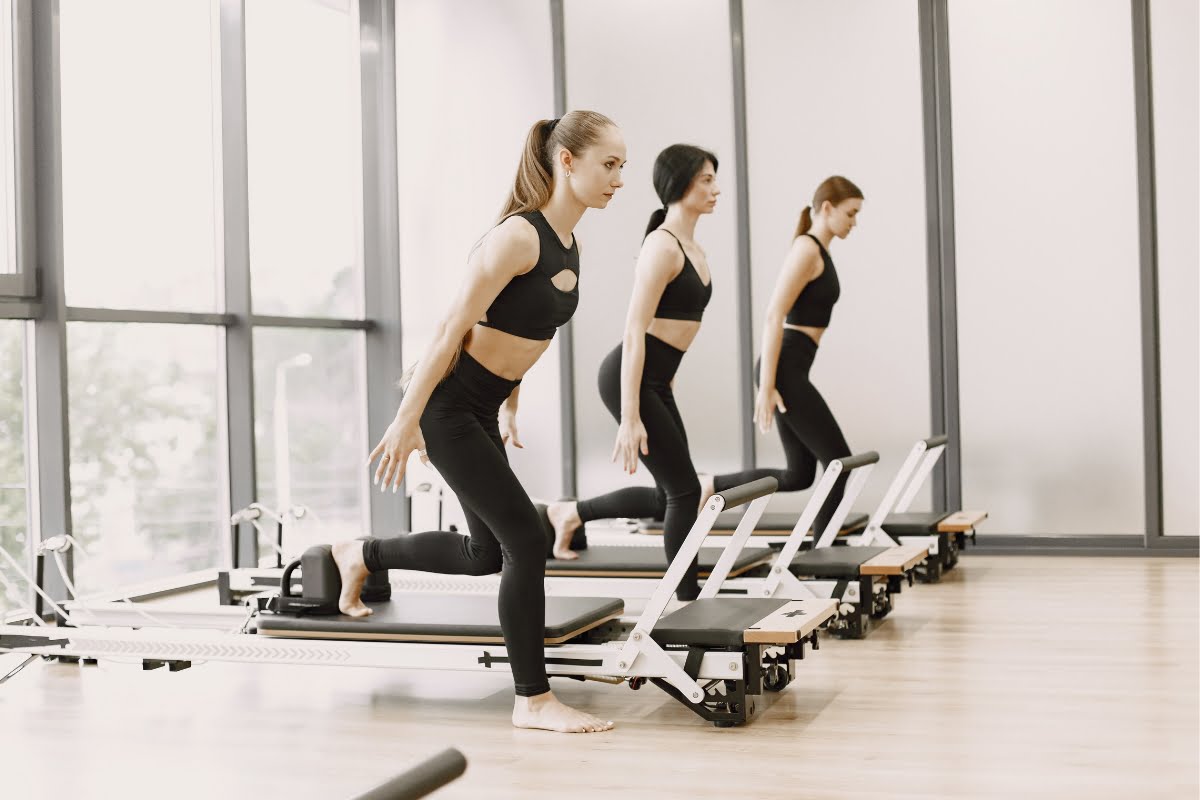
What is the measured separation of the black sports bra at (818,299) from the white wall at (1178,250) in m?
2.02

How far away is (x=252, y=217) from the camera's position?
6.30 metres

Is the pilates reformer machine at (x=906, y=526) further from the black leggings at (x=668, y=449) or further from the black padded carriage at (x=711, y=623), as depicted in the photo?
the black padded carriage at (x=711, y=623)

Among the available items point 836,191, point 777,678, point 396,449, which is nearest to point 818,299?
point 836,191

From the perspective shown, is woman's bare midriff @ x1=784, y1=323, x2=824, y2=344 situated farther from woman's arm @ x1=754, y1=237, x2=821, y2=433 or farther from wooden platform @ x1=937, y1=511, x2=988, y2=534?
wooden platform @ x1=937, y1=511, x2=988, y2=534

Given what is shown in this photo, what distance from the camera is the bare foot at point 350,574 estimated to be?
360 cm

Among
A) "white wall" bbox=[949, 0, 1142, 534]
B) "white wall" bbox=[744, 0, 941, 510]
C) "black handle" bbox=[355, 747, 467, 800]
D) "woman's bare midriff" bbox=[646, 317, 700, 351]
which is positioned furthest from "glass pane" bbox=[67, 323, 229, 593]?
"black handle" bbox=[355, 747, 467, 800]

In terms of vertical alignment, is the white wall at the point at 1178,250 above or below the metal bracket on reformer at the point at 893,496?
above

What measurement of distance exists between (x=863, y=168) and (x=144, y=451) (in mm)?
3569

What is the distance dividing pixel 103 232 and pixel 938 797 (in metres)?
4.19

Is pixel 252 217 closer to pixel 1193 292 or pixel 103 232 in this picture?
pixel 103 232

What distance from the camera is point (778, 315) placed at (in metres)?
4.81

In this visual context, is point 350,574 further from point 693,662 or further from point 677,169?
point 677,169

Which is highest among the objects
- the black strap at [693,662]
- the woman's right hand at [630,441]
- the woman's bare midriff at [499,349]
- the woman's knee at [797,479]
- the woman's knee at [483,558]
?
the woman's bare midriff at [499,349]

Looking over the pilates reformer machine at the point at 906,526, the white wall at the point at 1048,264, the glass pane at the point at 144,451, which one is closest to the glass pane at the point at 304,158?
the glass pane at the point at 144,451
